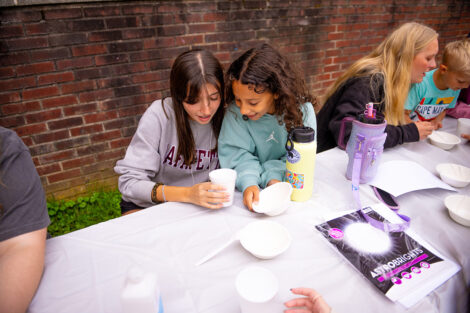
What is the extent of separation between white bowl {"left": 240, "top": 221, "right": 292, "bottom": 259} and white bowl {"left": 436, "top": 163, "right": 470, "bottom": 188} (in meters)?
0.82

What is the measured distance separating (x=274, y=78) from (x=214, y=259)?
81 cm

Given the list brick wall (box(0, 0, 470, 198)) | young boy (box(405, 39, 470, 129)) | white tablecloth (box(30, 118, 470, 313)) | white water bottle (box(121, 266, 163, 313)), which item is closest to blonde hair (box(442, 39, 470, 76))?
young boy (box(405, 39, 470, 129))

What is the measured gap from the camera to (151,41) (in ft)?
7.12

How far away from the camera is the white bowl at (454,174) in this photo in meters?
1.17

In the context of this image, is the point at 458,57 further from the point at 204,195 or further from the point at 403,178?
the point at 204,195

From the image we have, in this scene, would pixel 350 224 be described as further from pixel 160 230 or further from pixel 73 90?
pixel 73 90

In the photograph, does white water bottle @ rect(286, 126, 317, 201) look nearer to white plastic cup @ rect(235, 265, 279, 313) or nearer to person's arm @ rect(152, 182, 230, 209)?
person's arm @ rect(152, 182, 230, 209)

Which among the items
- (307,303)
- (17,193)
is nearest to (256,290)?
(307,303)

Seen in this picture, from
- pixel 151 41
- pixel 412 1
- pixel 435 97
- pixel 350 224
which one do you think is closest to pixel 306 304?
pixel 350 224

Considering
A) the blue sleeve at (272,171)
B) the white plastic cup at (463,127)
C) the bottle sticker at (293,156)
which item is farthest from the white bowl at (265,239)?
the white plastic cup at (463,127)

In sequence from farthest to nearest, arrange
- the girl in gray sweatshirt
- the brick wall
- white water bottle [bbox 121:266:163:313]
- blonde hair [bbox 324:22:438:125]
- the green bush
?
the green bush → the brick wall → blonde hair [bbox 324:22:438:125] → the girl in gray sweatshirt → white water bottle [bbox 121:266:163:313]

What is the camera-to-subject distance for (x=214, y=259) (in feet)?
2.86

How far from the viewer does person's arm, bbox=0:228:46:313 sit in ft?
2.29

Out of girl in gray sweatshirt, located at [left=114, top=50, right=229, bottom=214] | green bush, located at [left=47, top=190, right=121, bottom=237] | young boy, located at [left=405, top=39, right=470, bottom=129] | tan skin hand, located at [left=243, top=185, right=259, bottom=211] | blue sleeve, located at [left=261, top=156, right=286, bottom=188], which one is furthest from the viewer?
green bush, located at [left=47, top=190, right=121, bottom=237]
